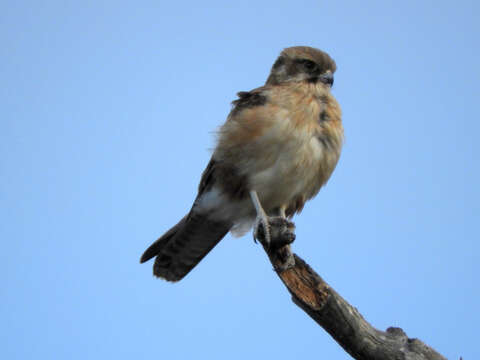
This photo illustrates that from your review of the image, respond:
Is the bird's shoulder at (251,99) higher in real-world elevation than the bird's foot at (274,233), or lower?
higher

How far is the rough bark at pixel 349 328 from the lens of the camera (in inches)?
129

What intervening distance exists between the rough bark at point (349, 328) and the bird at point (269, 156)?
2.16 ft

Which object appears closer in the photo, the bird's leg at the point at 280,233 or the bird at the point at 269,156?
the bird's leg at the point at 280,233

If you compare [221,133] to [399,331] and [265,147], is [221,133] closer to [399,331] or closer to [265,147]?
[265,147]

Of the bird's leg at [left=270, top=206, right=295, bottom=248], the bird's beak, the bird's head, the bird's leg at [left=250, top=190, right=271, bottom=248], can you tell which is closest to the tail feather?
the bird's leg at [left=250, top=190, right=271, bottom=248]

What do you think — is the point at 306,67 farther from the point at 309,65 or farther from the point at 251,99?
the point at 251,99

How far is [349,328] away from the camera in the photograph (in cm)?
334

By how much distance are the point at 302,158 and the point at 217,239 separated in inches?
53.5

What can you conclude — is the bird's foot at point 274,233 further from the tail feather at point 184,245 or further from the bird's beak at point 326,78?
the bird's beak at point 326,78

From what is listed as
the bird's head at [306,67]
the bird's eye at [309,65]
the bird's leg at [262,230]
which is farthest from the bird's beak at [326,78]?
the bird's leg at [262,230]

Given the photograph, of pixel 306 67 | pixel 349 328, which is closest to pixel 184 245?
pixel 306 67

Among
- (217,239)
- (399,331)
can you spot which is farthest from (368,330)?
(217,239)

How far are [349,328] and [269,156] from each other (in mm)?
1479

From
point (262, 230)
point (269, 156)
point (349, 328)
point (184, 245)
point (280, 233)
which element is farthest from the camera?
point (184, 245)
